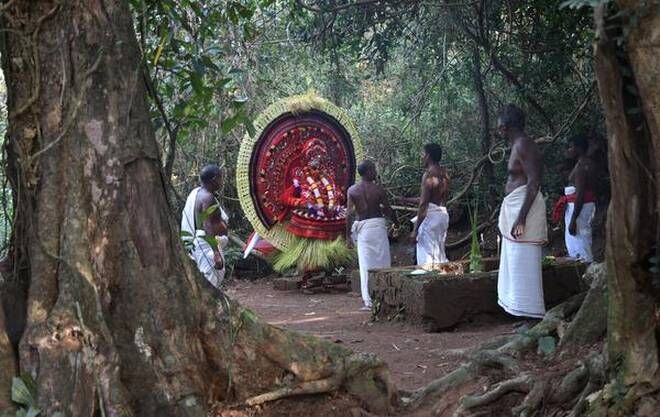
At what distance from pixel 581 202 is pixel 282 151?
470 cm

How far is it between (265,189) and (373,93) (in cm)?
650

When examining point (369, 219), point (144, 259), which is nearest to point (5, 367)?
point (144, 259)

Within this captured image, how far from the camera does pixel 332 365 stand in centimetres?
480

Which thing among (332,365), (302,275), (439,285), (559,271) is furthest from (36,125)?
(302,275)

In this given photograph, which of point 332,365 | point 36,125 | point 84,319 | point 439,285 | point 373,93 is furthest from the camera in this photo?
point 373,93

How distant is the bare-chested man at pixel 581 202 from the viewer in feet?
31.8

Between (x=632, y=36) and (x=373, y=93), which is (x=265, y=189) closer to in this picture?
(x=373, y=93)

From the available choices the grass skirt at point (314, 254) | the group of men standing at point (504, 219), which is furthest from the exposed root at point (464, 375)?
the grass skirt at point (314, 254)

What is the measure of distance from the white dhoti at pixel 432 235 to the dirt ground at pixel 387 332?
104 cm

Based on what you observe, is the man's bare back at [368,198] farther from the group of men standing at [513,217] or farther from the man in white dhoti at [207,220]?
the man in white dhoti at [207,220]

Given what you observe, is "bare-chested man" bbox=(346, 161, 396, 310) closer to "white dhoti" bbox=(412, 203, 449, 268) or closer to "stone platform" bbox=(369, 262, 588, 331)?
"white dhoti" bbox=(412, 203, 449, 268)

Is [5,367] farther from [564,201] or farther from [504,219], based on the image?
[564,201]

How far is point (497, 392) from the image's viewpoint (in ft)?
15.1

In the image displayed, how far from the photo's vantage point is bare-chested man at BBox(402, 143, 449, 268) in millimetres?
10016
